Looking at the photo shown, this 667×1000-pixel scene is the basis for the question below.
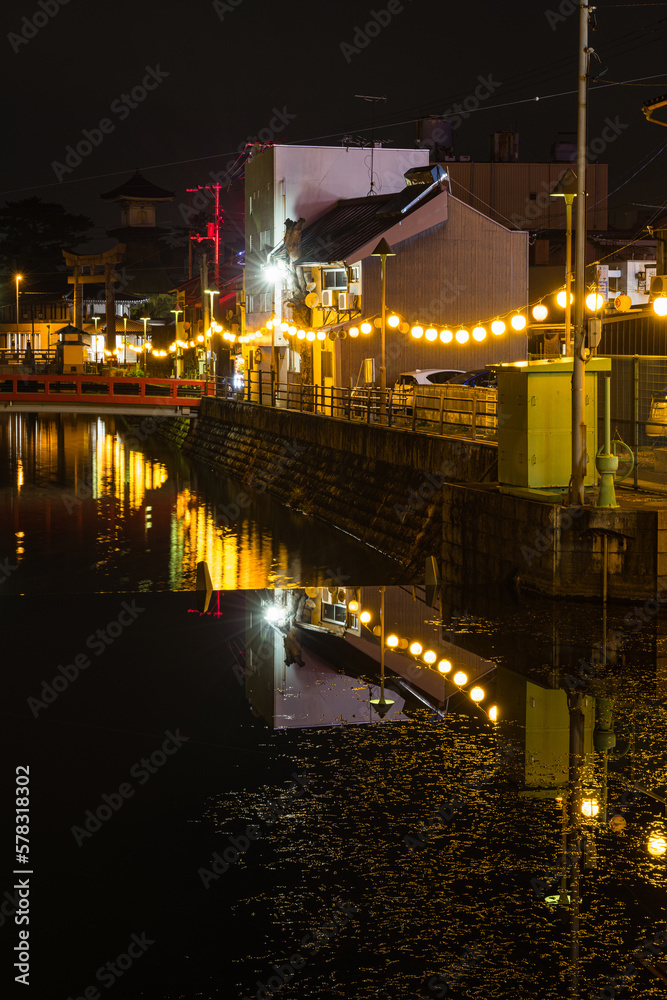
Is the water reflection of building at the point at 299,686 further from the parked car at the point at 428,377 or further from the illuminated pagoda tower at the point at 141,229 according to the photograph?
the illuminated pagoda tower at the point at 141,229

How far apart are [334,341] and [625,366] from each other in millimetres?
14373

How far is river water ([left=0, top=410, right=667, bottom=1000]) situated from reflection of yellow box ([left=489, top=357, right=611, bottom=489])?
2159mm

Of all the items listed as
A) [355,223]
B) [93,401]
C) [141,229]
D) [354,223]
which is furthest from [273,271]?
[141,229]

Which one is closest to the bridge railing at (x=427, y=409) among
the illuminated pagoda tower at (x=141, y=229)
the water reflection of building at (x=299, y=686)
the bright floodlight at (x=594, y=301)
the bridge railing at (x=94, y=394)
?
the bright floodlight at (x=594, y=301)

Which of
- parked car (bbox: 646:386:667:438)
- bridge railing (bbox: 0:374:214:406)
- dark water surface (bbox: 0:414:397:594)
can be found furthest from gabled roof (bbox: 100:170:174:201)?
parked car (bbox: 646:386:667:438)

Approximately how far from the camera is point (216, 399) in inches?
1917

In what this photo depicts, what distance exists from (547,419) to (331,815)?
873 cm

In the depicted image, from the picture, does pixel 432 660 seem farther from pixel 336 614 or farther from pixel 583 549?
pixel 583 549

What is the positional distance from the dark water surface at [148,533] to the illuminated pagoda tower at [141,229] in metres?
59.3

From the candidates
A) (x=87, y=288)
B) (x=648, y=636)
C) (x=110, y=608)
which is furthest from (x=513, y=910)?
(x=87, y=288)

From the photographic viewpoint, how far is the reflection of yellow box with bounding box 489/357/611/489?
15.0 m

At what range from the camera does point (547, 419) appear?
49.8 ft

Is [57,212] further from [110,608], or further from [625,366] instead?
[110,608]

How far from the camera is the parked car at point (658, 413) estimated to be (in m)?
17.3
